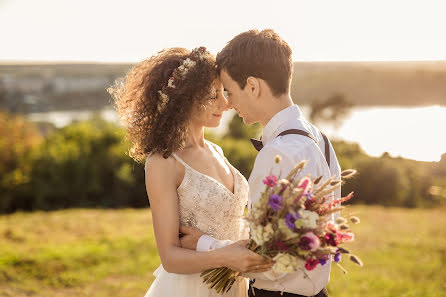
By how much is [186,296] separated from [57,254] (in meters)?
6.51

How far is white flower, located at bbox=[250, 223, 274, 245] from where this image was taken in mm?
2182

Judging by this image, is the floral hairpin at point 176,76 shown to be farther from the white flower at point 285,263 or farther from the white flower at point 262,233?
the white flower at point 285,263

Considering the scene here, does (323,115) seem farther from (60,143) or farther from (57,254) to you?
(57,254)

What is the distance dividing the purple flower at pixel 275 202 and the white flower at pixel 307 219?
3.7 inches

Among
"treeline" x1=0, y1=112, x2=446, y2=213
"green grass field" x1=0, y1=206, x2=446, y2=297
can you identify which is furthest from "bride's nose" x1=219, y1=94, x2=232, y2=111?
"treeline" x1=0, y1=112, x2=446, y2=213

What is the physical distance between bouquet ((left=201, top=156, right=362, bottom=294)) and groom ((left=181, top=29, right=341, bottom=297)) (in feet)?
0.90

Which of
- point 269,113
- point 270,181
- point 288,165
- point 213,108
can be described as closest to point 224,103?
point 213,108

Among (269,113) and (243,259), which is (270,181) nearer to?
(243,259)

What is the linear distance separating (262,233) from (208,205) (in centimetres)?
114

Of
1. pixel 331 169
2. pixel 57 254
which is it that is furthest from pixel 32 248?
pixel 331 169

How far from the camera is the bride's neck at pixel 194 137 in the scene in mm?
3481

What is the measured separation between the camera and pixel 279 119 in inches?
110

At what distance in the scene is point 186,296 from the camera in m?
3.33

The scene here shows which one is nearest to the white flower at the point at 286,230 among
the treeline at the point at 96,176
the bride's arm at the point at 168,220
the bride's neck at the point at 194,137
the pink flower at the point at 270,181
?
the pink flower at the point at 270,181
